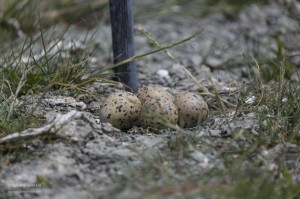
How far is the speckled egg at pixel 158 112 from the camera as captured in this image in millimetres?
2721

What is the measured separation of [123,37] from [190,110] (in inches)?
26.4

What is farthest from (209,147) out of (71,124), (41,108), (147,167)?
(41,108)

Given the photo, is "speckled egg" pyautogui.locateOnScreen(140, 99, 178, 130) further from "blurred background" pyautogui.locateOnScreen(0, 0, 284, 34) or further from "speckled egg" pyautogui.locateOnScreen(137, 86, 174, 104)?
"blurred background" pyautogui.locateOnScreen(0, 0, 284, 34)

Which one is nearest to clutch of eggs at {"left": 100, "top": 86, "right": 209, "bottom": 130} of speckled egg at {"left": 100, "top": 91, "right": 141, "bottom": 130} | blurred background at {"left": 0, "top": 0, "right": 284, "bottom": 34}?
speckled egg at {"left": 100, "top": 91, "right": 141, "bottom": 130}

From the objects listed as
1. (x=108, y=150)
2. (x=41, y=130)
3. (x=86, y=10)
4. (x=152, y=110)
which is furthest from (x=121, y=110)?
(x=86, y=10)

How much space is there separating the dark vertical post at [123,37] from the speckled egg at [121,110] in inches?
16.8

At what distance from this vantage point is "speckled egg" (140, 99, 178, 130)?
8.93ft

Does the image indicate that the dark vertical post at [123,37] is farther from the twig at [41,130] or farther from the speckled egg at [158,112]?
the twig at [41,130]

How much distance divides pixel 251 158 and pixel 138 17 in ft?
8.18

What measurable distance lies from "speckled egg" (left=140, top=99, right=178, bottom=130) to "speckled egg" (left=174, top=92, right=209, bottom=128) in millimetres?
70

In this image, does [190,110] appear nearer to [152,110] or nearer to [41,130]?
[152,110]

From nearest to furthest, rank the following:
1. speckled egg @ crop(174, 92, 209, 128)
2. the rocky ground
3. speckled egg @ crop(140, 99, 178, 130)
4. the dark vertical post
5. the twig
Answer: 1. the rocky ground
2. the twig
3. speckled egg @ crop(140, 99, 178, 130)
4. speckled egg @ crop(174, 92, 209, 128)
5. the dark vertical post

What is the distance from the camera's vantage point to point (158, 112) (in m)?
2.73

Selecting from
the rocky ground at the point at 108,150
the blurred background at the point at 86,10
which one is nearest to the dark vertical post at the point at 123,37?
the rocky ground at the point at 108,150
